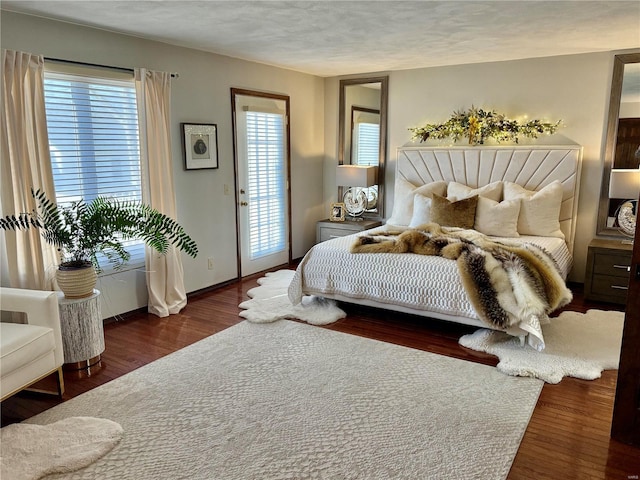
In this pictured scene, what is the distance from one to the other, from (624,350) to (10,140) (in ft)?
13.0

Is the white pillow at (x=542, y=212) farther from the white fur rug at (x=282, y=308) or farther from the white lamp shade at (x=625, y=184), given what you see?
the white fur rug at (x=282, y=308)

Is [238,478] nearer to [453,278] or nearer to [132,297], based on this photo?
[453,278]

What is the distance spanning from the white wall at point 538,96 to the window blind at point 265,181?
5.11ft

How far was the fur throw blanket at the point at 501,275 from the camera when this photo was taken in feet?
11.3

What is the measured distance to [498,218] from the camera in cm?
480

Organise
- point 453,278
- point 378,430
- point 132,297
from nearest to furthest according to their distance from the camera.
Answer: point 378,430, point 453,278, point 132,297

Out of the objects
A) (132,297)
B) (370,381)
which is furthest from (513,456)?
(132,297)

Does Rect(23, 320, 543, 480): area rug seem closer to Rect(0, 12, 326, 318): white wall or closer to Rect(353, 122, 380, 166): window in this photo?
Rect(0, 12, 326, 318): white wall

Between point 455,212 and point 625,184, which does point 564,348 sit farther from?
point 625,184

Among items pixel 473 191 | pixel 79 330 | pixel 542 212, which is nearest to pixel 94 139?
pixel 79 330

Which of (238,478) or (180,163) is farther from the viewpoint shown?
(180,163)

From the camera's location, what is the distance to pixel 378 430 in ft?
8.46

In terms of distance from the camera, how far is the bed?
12.4ft

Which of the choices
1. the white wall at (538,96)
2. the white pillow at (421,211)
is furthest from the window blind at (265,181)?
the white pillow at (421,211)
